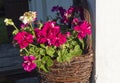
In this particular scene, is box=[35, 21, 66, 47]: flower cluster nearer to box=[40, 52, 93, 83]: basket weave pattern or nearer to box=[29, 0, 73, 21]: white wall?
box=[40, 52, 93, 83]: basket weave pattern

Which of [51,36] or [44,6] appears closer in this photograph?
[51,36]

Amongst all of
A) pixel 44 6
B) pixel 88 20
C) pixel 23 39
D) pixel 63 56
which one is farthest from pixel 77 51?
pixel 44 6

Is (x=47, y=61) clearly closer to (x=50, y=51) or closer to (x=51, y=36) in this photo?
(x=50, y=51)

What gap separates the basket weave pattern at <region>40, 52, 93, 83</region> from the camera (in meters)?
1.72

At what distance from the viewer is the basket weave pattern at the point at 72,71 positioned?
1722 millimetres

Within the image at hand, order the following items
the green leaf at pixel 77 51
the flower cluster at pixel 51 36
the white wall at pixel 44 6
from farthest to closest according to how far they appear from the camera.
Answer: the white wall at pixel 44 6
the green leaf at pixel 77 51
the flower cluster at pixel 51 36

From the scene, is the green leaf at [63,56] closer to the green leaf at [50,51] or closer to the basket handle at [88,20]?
the green leaf at [50,51]
